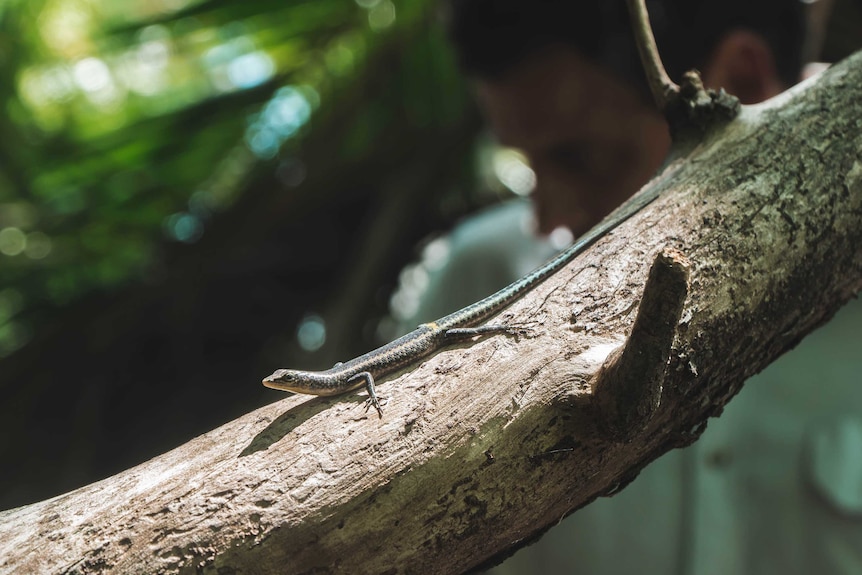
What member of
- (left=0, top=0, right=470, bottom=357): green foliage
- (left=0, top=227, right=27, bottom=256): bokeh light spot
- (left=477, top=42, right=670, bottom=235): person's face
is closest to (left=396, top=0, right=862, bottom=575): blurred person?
(left=477, top=42, right=670, bottom=235): person's face

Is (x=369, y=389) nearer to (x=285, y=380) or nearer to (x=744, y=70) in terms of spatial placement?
(x=285, y=380)

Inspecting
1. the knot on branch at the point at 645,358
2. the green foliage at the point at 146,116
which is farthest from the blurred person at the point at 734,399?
the knot on branch at the point at 645,358

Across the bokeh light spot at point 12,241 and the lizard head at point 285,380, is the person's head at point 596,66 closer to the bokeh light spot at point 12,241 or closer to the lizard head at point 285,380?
the lizard head at point 285,380

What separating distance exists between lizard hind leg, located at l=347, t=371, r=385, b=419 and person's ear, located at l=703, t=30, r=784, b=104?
7.21ft

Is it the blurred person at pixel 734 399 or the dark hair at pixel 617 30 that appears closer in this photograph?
the blurred person at pixel 734 399

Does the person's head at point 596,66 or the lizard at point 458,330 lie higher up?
the person's head at point 596,66

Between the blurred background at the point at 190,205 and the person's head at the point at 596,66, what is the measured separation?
4.04 feet

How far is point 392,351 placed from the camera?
183 cm

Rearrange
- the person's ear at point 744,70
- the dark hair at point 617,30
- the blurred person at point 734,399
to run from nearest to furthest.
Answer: the blurred person at point 734,399, the person's ear at point 744,70, the dark hair at point 617,30

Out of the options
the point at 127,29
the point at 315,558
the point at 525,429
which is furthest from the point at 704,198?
the point at 127,29

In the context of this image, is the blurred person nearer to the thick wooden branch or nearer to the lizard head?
the thick wooden branch

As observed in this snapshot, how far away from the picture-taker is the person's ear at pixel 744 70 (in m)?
2.85

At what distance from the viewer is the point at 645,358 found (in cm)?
113

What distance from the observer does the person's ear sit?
285 cm
